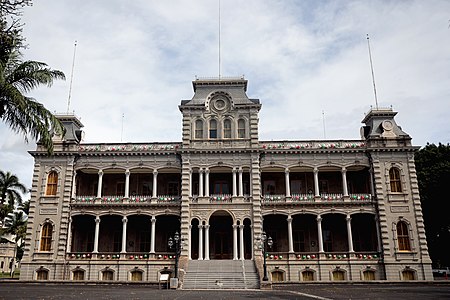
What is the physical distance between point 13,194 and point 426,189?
152 feet

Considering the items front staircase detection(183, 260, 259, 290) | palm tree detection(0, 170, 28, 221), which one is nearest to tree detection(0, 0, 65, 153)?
front staircase detection(183, 260, 259, 290)

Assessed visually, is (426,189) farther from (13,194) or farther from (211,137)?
(13,194)

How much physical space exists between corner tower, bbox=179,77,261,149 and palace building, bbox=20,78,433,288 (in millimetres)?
91

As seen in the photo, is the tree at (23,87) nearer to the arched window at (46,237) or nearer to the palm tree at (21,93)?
the palm tree at (21,93)

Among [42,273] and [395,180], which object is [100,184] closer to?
[42,273]

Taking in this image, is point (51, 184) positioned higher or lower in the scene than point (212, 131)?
lower

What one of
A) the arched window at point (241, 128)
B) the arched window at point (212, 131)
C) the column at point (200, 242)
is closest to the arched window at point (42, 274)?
the column at point (200, 242)

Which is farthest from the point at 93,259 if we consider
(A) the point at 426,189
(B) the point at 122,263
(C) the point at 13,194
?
(A) the point at 426,189

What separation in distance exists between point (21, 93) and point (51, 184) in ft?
68.1

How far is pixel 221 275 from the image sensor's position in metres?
30.5

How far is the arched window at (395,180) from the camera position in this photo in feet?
115

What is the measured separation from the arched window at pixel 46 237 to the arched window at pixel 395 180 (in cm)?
2903

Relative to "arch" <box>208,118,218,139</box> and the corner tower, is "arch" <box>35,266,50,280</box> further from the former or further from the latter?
"arch" <box>208,118,218,139</box>

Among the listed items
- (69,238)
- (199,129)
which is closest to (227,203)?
(199,129)
